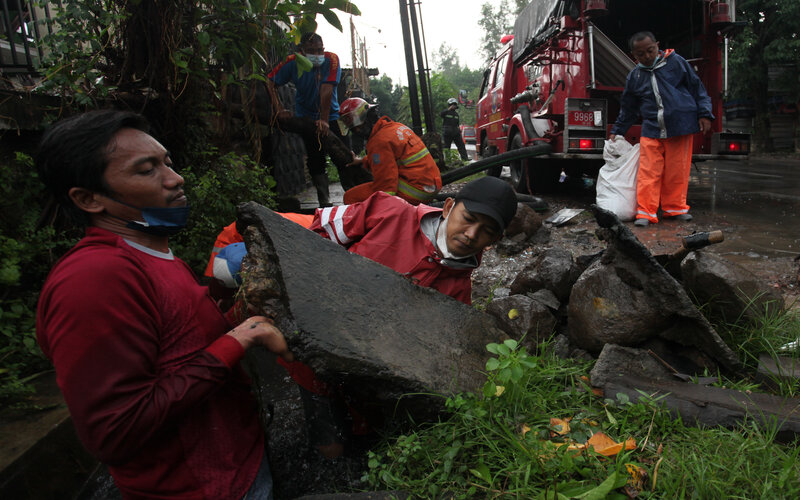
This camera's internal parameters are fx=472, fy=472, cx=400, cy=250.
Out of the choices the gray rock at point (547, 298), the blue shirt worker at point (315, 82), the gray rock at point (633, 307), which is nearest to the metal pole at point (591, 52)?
the blue shirt worker at point (315, 82)

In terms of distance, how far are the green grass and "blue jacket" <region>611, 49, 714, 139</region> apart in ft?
13.2

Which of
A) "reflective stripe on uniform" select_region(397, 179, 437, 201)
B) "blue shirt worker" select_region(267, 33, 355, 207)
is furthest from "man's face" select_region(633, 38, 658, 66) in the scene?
"blue shirt worker" select_region(267, 33, 355, 207)

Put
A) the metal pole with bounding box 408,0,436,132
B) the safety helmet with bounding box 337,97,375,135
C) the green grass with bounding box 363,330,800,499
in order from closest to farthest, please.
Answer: the green grass with bounding box 363,330,800,499 → the safety helmet with bounding box 337,97,375,135 → the metal pole with bounding box 408,0,436,132

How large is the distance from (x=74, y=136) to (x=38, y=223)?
1.92 metres

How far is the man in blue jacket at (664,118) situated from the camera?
480 centimetres

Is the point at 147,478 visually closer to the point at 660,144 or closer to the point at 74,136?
the point at 74,136

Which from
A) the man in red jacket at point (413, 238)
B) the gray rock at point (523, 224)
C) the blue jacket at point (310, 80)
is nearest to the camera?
the man in red jacket at point (413, 238)

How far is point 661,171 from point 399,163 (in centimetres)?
277

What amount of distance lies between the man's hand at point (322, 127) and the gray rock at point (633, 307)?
3469 mm

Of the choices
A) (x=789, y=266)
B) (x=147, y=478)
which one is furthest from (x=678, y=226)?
(x=147, y=478)

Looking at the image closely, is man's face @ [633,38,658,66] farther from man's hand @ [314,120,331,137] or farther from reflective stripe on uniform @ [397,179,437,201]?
man's hand @ [314,120,331,137]

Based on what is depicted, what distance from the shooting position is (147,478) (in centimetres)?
119

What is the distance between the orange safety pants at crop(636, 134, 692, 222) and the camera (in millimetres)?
4934

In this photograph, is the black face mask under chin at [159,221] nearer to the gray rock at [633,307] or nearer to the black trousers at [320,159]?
the gray rock at [633,307]
